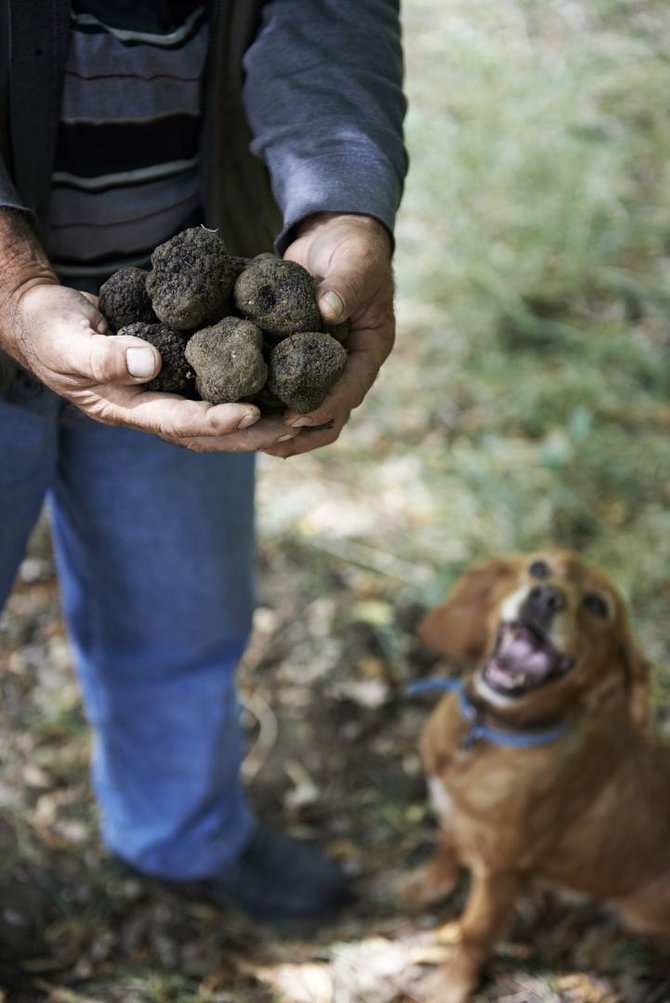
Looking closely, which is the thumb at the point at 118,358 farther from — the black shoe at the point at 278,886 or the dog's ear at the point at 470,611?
the black shoe at the point at 278,886

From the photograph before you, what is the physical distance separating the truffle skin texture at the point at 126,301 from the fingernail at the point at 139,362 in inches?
4.3

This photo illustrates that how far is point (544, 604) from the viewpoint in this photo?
2182mm

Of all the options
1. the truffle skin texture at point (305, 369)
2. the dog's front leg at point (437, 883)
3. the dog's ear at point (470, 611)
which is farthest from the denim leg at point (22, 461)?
the dog's front leg at point (437, 883)

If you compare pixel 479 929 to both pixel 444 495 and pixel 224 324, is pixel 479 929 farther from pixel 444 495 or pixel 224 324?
pixel 444 495

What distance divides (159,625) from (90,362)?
95 cm

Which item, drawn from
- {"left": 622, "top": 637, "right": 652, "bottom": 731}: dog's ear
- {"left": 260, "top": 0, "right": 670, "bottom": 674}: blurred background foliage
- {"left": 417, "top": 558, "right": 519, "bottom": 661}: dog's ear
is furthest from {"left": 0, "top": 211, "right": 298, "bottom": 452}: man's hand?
{"left": 260, "top": 0, "right": 670, "bottom": 674}: blurred background foliage

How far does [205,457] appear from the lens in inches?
75.0

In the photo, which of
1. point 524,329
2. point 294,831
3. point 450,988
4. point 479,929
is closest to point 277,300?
point 479,929

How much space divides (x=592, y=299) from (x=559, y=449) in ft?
4.13

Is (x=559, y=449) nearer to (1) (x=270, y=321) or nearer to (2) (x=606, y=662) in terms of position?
(2) (x=606, y=662)

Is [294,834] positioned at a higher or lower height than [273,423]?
lower

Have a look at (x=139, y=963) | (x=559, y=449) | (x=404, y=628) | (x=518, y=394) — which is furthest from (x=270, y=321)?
(x=518, y=394)

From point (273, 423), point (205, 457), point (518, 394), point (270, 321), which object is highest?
point (270, 321)

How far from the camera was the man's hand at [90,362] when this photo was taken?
4.27 feet
